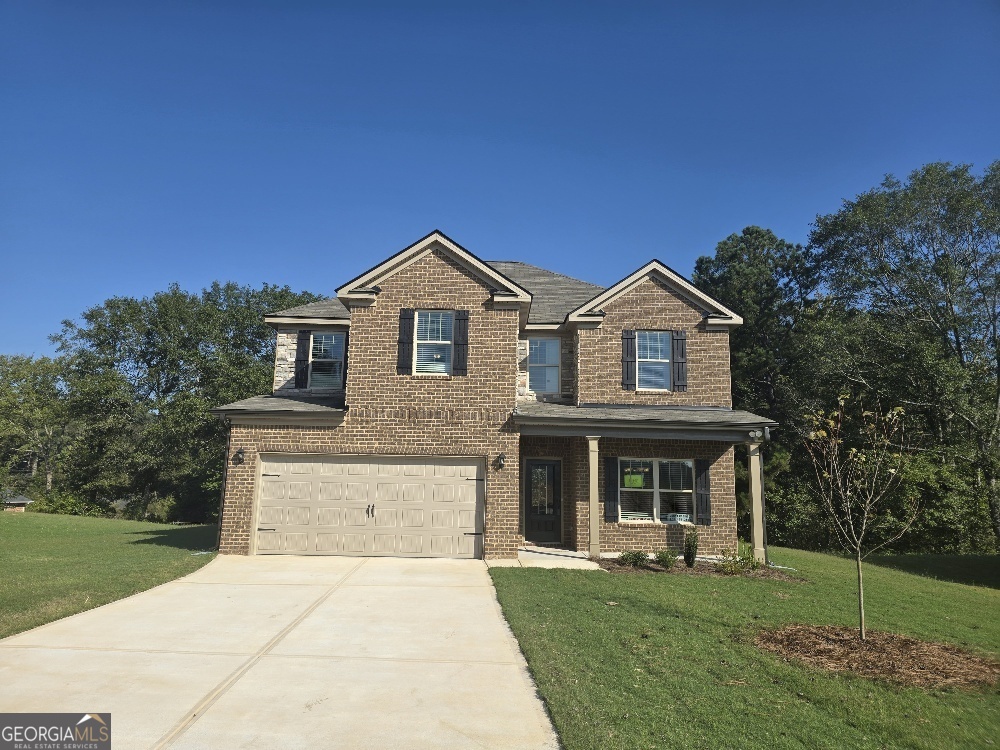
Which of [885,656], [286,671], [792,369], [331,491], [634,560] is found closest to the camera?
[286,671]

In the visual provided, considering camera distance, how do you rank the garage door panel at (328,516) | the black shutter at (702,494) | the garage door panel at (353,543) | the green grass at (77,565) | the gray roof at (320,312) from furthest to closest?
1. the gray roof at (320,312)
2. the black shutter at (702,494)
3. the garage door panel at (328,516)
4. the garage door panel at (353,543)
5. the green grass at (77,565)

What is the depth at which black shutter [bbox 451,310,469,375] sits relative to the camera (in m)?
14.0

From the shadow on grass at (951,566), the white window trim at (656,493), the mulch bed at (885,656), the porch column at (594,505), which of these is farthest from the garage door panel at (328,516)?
the shadow on grass at (951,566)

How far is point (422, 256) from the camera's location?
570 inches

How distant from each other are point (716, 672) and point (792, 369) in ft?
89.9

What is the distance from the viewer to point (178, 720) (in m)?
4.61

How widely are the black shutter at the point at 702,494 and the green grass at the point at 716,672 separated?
3771 mm

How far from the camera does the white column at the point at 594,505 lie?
545 inches

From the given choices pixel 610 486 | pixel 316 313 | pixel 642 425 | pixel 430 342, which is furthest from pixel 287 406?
pixel 642 425

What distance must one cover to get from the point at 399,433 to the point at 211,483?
2184 cm

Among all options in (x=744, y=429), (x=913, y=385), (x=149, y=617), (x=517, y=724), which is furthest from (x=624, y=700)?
(x=913, y=385)

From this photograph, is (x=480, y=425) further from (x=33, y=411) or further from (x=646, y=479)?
(x=33, y=411)

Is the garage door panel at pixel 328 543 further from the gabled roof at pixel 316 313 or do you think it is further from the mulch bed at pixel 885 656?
the mulch bed at pixel 885 656

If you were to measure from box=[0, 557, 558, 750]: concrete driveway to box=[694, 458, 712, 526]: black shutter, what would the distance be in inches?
291
